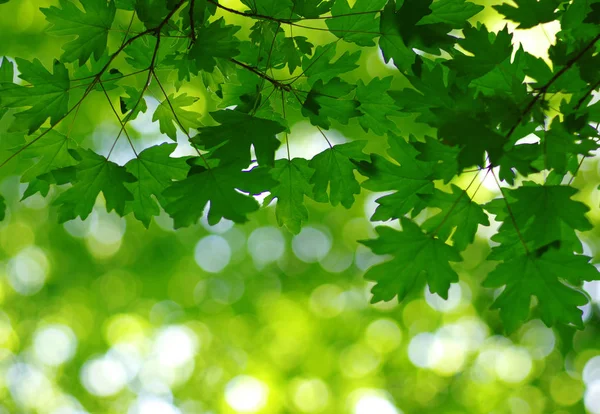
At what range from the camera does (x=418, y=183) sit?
1733 mm

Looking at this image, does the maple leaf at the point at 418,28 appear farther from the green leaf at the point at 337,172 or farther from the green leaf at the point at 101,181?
the green leaf at the point at 101,181

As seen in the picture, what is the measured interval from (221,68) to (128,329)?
9.08 metres

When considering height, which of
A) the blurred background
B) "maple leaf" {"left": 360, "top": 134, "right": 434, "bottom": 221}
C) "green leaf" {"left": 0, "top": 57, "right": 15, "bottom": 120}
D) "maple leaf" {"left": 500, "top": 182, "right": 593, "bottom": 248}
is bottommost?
"maple leaf" {"left": 500, "top": 182, "right": 593, "bottom": 248}

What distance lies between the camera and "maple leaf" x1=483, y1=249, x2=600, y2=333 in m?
1.64

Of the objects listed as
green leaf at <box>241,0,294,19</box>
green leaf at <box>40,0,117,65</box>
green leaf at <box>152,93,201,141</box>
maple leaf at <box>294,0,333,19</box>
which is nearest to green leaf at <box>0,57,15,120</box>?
green leaf at <box>40,0,117,65</box>

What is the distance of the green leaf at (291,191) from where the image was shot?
1.89 meters

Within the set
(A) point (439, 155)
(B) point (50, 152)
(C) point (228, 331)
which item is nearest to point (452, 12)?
(A) point (439, 155)

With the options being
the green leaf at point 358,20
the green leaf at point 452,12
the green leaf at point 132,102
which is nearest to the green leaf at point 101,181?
the green leaf at point 132,102

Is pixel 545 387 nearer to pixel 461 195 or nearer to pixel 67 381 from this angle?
pixel 67 381

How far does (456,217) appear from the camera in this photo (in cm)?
Result: 175

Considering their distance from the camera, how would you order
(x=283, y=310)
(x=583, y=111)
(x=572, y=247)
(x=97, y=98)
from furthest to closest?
(x=283, y=310)
(x=97, y=98)
(x=572, y=247)
(x=583, y=111)

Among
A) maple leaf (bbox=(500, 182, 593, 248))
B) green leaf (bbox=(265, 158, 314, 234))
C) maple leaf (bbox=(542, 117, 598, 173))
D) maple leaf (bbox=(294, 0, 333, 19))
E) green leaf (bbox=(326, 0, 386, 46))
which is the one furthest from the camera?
green leaf (bbox=(265, 158, 314, 234))

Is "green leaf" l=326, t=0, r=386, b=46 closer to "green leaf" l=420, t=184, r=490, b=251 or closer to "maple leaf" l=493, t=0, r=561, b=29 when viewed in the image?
"maple leaf" l=493, t=0, r=561, b=29

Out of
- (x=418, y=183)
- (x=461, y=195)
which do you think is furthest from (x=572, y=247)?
(x=418, y=183)
